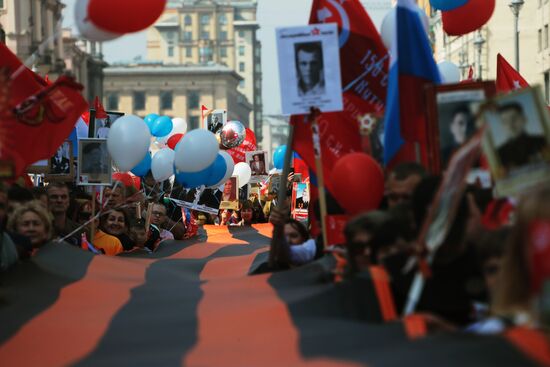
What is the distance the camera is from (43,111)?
33.7 feet

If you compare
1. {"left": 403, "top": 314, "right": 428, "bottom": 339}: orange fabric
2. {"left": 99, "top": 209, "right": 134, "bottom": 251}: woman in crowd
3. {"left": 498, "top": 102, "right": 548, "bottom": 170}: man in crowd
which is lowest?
{"left": 403, "top": 314, "right": 428, "bottom": 339}: orange fabric

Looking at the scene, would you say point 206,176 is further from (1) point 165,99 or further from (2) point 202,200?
(1) point 165,99

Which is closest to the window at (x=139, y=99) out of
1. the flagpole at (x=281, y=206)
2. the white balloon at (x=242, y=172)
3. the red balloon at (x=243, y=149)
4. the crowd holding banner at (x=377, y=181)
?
the red balloon at (x=243, y=149)

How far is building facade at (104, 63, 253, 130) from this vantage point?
14650 centimetres

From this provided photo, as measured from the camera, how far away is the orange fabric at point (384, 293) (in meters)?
5.72

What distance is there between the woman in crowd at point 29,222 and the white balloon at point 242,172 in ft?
41.7

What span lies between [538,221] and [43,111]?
6407 millimetres

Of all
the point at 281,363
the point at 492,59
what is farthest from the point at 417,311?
the point at 492,59

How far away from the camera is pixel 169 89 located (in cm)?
14850

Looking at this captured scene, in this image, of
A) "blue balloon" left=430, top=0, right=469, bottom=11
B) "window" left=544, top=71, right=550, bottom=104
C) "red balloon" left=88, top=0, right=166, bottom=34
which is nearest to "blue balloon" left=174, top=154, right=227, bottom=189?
"blue balloon" left=430, top=0, right=469, bottom=11

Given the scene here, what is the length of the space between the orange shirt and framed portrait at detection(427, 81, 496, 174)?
494cm

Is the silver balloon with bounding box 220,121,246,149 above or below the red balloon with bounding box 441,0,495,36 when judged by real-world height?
below

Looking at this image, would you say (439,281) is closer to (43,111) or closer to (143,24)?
(143,24)

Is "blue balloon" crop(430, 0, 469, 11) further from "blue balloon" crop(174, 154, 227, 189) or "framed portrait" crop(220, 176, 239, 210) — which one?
"framed portrait" crop(220, 176, 239, 210)
